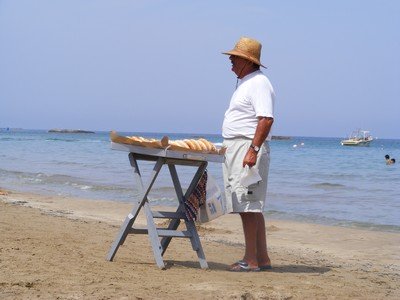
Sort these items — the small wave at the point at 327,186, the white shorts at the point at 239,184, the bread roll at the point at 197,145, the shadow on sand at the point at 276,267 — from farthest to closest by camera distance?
1. the small wave at the point at 327,186
2. the shadow on sand at the point at 276,267
3. the white shorts at the point at 239,184
4. the bread roll at the point at 197,145

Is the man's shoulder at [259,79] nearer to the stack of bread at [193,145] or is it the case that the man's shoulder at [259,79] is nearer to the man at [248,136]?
the man at [248,136]

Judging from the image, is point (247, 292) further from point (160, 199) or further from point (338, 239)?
point (160, 199)

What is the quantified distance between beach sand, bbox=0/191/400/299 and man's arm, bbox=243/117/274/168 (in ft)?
2.84

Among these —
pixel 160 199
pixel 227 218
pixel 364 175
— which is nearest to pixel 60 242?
pixel 227 218

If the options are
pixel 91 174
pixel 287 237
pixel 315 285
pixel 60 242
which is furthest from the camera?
pixel 91 174

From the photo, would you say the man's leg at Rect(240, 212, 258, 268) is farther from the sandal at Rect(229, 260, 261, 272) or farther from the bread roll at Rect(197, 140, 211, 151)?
the bread roll at Rect(197, 140, 211, 151)

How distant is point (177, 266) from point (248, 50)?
1.80m

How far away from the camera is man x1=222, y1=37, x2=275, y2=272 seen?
5.12 m

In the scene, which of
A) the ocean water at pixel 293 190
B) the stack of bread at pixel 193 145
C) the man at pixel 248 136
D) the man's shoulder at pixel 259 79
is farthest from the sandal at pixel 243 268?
the ocean water at pixel 293 190

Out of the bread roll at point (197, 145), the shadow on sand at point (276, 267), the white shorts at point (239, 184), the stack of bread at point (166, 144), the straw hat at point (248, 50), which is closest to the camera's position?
the stack of bread at point (166, 144)

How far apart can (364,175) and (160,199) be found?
12.6 metres

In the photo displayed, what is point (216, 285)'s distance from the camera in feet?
15.3

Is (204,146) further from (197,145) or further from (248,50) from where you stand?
(248,50)

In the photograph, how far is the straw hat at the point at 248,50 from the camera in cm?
531
